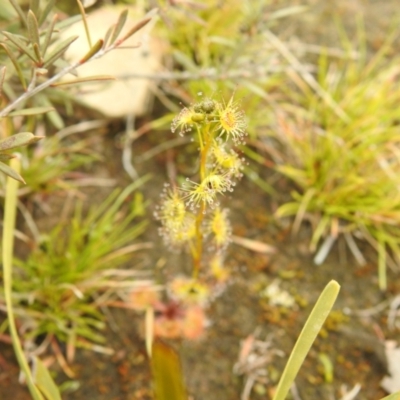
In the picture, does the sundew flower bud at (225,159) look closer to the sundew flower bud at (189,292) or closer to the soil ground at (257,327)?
the sundew flower bud at (189,292)

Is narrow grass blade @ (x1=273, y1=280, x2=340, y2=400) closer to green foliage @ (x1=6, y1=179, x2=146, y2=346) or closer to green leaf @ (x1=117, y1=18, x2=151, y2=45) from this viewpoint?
green leaf @ (x1=117, y1=18, x2=151, y2=45)

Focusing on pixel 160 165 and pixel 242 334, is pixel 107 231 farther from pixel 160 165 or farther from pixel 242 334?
pixel 242 334

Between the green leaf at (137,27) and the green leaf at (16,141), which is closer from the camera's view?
the green leaf at (16,141)

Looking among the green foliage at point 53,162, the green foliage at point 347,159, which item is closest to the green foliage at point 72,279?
the green foliage at point 53,162

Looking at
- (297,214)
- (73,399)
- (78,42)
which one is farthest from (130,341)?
(78,42)

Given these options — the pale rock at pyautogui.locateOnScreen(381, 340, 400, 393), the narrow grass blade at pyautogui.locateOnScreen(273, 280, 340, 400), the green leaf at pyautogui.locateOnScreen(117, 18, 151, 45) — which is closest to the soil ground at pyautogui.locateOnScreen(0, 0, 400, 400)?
the pale rock at pyautogui.locateOnScreen(381, 340, 400, 393)
